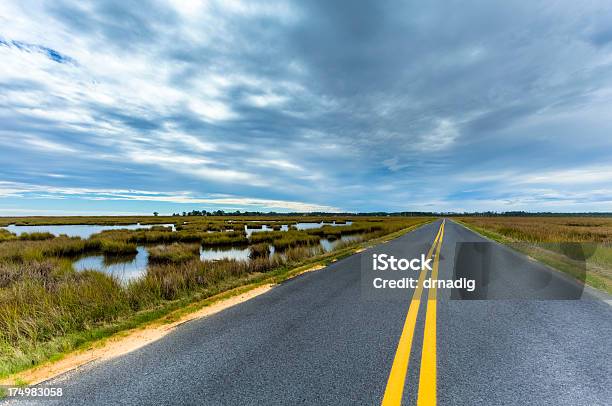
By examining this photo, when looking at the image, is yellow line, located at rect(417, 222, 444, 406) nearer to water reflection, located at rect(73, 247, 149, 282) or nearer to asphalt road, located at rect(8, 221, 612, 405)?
asphalt road, located at rect(8, 221, 612, 405)

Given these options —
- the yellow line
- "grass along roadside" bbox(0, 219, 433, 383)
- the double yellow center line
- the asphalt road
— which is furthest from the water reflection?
the yellow line

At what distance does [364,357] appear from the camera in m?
3.87

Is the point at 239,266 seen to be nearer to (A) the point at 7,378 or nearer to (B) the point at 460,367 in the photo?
(A) the point at 7,378

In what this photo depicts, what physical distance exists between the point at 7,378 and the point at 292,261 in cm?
1092

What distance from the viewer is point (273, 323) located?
5.29 meters

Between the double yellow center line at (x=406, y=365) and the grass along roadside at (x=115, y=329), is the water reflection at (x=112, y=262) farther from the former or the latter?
the double yellow center line at (x=406, y=365)

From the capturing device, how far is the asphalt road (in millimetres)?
3092

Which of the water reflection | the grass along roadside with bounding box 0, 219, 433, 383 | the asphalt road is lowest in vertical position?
the water reflection

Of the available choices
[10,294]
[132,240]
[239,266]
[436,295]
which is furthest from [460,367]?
[132,240]

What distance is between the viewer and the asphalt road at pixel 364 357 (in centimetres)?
309
